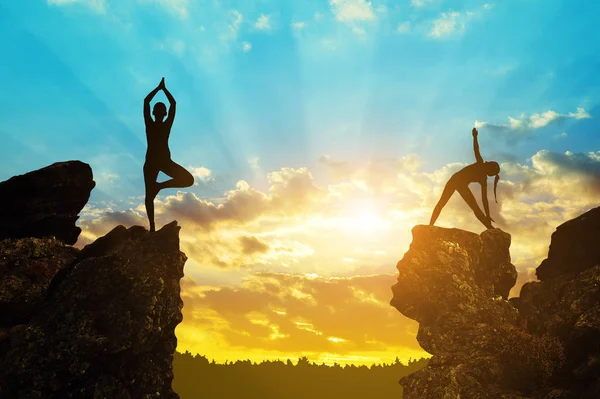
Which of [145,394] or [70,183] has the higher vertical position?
[70,183]

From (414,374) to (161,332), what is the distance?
10.6 m

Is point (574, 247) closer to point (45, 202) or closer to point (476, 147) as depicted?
point (476, 147)

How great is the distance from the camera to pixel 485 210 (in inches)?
863

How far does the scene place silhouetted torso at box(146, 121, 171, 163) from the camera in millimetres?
15531

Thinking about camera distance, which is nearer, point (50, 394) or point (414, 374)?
point (50, 394)

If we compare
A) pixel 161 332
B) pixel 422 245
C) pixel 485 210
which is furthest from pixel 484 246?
pixel 161 332

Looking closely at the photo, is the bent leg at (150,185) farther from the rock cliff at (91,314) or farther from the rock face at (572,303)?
the rock face at (572,303)

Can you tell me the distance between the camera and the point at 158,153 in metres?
15.7

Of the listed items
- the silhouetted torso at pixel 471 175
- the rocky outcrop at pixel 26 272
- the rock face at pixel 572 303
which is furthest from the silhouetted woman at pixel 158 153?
the rock face at pixel 572 303

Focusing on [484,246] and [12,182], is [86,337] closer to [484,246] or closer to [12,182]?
[12,182]

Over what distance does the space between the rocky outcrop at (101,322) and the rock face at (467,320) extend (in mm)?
10560

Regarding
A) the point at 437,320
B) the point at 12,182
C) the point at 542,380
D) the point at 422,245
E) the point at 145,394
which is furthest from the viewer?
the point at 422,245

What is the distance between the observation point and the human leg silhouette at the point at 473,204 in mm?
21750

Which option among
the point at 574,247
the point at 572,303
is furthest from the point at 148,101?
the point at 574,247
